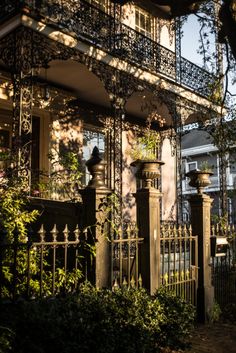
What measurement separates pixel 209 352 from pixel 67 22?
24.1 ft

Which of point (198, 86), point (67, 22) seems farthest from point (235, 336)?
point (198, 86)

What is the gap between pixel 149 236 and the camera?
20.2ft

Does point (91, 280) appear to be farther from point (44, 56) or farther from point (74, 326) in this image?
point (44, 56)

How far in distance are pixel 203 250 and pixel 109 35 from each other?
6001 mm

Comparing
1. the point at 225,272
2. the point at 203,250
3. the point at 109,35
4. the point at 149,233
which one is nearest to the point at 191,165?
the point at 109,35

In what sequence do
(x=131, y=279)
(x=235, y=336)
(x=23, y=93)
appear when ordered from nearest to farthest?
(x=131, y=279)
(x=235, y=336)
(x=23, y=93)

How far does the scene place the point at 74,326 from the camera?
4.21 metres

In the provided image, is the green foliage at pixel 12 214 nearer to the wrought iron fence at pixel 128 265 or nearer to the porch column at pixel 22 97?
the wrought iron fence at pixel 128 265

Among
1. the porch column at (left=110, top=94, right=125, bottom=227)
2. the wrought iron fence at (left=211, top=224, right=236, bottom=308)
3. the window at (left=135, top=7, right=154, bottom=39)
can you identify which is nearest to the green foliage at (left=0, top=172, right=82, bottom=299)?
the wrought iron fence at (left=211, top=224, right=236, bottom=308)

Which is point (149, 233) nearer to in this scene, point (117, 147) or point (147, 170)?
point (147, 170)

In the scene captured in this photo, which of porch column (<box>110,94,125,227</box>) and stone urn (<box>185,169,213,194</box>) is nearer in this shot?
stone urn (<box>185,169,213,194</box>)

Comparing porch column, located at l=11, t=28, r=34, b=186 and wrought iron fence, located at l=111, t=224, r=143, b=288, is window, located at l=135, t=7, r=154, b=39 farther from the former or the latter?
wrought iron fence, located at l=111, t=224, r=143, b=288

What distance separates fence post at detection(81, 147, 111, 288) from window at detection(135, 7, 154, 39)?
1001cm

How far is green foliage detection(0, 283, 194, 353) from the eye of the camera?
399 centimetres
